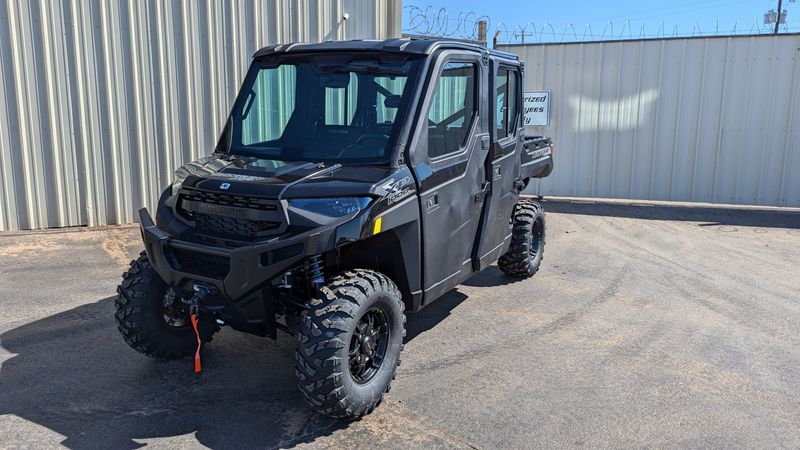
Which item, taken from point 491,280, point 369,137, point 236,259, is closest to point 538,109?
point 491,280

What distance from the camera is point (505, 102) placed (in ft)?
19.0

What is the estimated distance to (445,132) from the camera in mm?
4746

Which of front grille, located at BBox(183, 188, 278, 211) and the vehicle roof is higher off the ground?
the vehicle roof

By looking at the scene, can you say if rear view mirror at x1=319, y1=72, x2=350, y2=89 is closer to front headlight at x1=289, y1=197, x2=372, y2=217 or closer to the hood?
the hood

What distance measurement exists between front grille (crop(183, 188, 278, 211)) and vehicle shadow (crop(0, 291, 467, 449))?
128 cm

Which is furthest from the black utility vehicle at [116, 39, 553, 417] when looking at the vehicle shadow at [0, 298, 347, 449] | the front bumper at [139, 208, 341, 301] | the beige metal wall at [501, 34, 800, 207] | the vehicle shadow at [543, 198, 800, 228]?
the beige metal wall at [501, 34, 800, 207]

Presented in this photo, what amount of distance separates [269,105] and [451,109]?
140 cm

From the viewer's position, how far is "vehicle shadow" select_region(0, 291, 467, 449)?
3781 mm

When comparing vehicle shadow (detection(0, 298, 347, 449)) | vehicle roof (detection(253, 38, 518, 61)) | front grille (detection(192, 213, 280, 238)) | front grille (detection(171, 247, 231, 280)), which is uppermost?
vehicle roof (detection(253, 38, 518, 61))

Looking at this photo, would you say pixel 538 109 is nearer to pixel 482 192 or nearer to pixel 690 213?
pixel 690 213

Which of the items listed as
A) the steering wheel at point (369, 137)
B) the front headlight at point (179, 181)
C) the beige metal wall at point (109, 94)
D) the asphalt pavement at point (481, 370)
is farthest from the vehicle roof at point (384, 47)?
the beige metal wall at point (109, 94)

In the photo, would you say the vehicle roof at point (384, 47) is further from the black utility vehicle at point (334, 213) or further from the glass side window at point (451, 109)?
the glass side window at point (451, 109)

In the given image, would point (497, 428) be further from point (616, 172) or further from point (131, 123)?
point (616, 172)

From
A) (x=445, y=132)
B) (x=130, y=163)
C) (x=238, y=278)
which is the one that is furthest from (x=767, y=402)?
(x=130, y=163)
